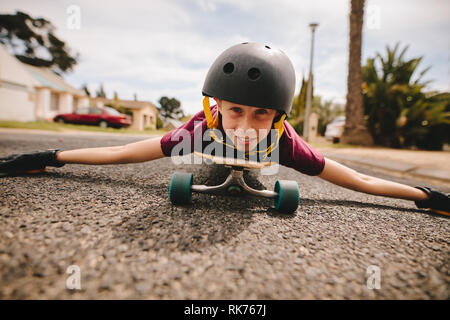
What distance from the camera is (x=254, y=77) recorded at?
1515 mm

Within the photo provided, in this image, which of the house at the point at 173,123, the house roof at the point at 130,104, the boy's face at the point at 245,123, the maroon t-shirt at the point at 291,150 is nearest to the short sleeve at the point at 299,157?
the maroon t-shirt at the point at 291,150

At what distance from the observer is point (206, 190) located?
1490mm

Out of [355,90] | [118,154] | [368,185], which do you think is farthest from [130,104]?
[368,185]

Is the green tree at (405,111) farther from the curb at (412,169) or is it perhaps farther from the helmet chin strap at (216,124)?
the helmet chin strap at (216,124)

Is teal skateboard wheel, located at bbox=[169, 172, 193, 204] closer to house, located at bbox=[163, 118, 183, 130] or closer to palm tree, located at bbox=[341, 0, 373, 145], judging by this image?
house, located at bbox=[163, 118, 183, 130]

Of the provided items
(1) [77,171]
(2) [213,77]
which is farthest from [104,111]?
(2) [213,77]

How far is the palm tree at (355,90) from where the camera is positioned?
8.35m

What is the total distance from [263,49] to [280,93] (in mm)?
352

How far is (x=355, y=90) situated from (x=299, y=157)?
8.66 metres

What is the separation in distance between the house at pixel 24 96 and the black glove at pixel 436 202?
69.0ft

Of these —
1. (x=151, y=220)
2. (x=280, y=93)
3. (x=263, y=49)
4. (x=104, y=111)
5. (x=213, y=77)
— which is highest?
(x=104, y=111)

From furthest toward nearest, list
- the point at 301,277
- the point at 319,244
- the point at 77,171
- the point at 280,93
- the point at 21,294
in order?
the point at 77,171
the point at 280,93
the point at 319,244
the point at 301,277
the point at 21,294

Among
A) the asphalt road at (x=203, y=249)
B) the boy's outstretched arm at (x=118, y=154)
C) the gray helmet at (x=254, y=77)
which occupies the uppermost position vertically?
the gray helmet at (x=254, y=77)
